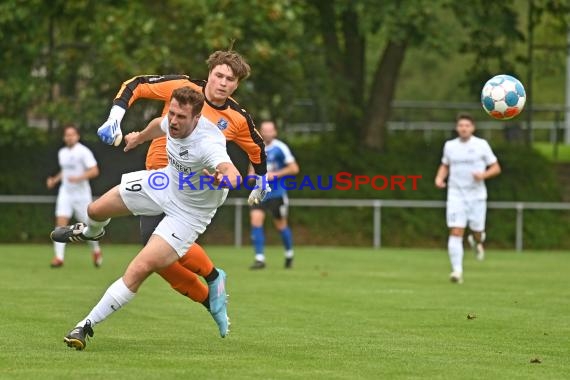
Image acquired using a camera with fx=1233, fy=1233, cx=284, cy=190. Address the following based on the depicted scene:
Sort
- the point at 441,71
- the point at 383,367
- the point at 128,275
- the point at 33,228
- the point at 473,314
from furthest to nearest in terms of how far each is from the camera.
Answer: the point at 441,71 < the point at 33,228 < the point at 473,314 < the point at 128,275 < the point at 383,367

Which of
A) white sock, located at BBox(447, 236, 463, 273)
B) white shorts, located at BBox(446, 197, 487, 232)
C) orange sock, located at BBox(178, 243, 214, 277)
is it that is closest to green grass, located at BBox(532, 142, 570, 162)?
white shorts, located at BBox(446, 197, 487, 232)

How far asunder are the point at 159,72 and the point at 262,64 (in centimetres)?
240

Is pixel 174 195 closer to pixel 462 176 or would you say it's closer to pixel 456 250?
pixel 456 250

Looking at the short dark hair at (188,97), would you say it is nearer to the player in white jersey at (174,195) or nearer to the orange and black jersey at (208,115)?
the player in white jersey at (174,195)

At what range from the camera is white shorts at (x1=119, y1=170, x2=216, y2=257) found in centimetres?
912

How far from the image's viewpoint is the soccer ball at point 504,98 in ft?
44.0

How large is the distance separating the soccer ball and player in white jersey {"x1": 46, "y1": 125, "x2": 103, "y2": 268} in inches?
298

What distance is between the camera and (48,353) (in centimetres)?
877

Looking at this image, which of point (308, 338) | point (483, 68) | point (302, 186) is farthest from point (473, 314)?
point (483, 68)

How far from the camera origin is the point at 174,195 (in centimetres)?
923

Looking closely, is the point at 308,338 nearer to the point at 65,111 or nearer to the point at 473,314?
the point at 473,314

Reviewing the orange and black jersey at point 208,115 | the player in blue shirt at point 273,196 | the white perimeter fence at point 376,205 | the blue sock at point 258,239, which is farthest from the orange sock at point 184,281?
the white perimeter fence at point 376,205

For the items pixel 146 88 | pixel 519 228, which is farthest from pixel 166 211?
pixel 519 228

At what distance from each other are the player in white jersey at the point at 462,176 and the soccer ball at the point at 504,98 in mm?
3176
